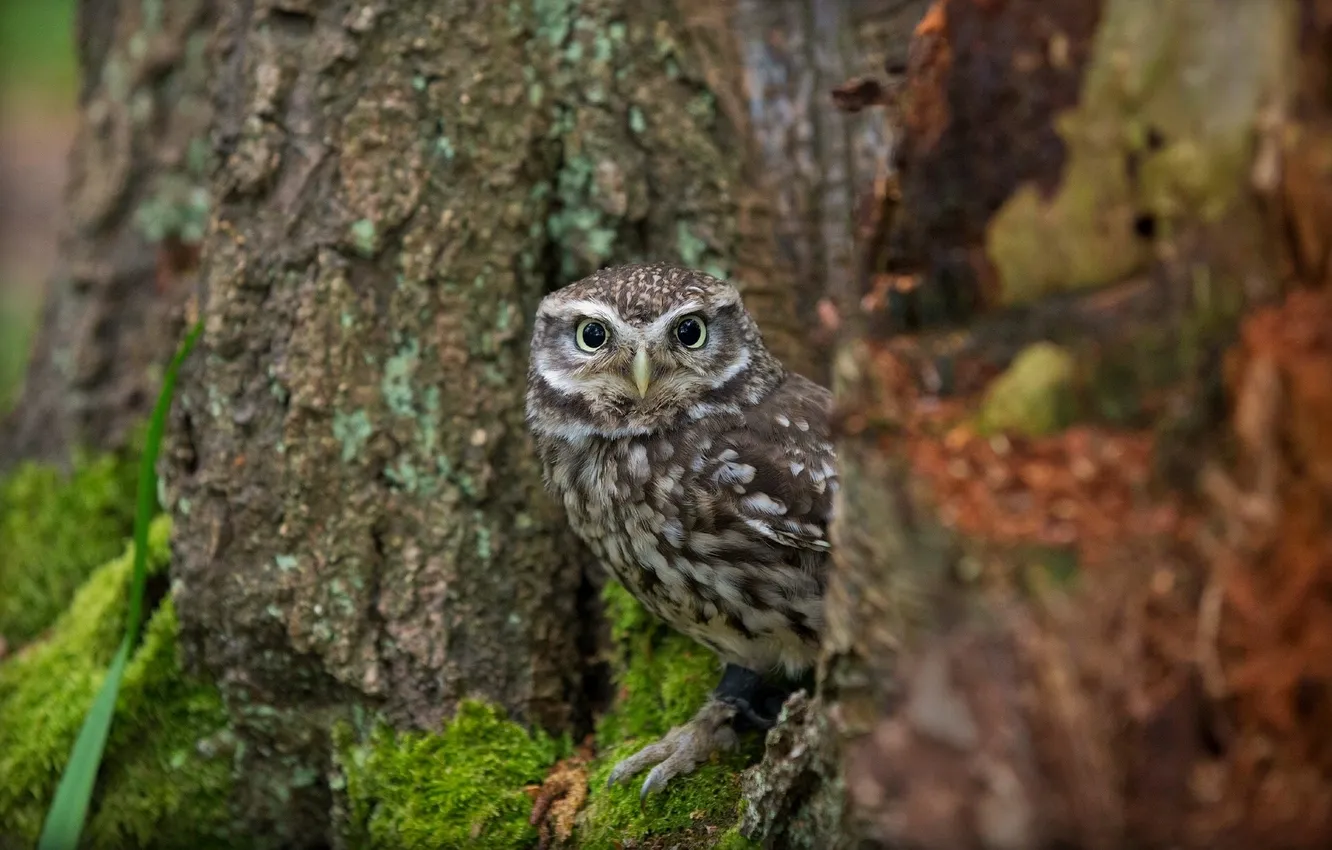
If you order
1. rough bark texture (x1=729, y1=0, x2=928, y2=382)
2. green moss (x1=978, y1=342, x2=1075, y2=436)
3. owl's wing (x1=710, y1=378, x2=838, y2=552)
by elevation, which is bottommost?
owl's wing (x1=710, y1=378, x2=838, y2=552)

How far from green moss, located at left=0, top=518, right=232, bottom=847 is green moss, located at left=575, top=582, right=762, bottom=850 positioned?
1.13 m

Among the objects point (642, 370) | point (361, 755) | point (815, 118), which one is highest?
point (815, 118)

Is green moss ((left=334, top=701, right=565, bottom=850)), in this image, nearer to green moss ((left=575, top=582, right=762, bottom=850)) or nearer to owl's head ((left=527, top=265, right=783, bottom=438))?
green moss ((left=575, top=582, right=762, bottom=850))

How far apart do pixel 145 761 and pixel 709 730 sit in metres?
1.64

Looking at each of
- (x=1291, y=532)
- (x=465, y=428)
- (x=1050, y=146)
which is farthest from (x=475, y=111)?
(x=1291, y=532)

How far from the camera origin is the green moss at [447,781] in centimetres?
318

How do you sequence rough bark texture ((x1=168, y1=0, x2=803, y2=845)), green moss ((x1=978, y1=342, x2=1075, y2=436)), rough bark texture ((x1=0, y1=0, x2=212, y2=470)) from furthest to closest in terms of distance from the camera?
rough bark texture ((x1=0, y1=0, x2=212, y2=470))
rough bark texture ((x1=168, y1=0, x2=803, y2=845))
green moss ((x1=978, y1=342, x2=1075, y2=436))

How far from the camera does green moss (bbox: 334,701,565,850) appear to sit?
3.18 metres

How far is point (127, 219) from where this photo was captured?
444cm

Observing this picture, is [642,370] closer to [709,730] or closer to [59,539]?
[709,730]

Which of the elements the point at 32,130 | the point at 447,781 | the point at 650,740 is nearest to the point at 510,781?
the point at 447,781

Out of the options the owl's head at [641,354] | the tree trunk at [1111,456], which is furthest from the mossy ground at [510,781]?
the tree trunk at [1111,456]

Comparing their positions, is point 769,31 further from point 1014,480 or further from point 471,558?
point 1014,480

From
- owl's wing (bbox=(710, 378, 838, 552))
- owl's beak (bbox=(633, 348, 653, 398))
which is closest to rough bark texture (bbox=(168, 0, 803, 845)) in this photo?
owl's beak (bbox=(633, 348, 653, 398))
